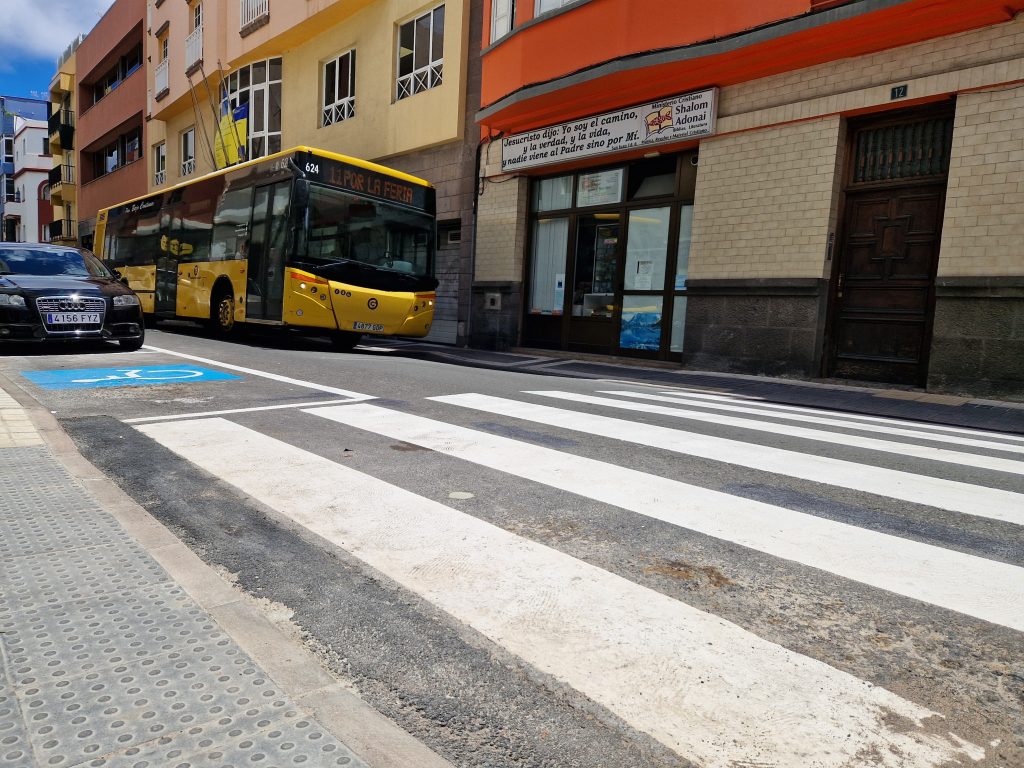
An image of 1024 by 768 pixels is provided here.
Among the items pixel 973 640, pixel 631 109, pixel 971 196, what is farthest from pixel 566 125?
pixel 973 640

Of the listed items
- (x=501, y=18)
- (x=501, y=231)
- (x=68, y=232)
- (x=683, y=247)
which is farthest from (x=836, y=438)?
(x=68, y=232)

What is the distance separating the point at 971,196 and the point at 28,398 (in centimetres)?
1049

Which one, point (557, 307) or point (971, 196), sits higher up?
point (971, 196)

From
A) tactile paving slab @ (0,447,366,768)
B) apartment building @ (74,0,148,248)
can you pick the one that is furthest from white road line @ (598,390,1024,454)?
apartment building @ (74,0,148,248)

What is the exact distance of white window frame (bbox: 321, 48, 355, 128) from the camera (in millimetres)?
20047

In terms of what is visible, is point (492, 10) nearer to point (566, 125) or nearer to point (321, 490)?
point (566, 125)

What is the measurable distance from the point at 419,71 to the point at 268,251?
810cm

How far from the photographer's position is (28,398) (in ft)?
20.6

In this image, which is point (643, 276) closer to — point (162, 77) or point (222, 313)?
point (222, 313)

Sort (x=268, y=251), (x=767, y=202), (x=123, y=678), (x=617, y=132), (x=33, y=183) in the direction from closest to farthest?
(x=123, y=678) < (x=767, y=202) < (x=268, y=251) < (x=617, y=132) < (x=33, y=183)

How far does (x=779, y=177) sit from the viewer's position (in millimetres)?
10562

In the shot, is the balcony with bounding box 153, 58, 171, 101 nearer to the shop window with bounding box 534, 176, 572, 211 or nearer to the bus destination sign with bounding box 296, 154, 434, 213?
the shop window with bounding box 534, 176, 572, 211

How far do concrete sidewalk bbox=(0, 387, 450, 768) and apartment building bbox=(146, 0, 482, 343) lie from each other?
46.3 ft

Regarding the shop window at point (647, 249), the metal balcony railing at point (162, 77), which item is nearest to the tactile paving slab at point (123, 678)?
the shop window at point (647, 249)
